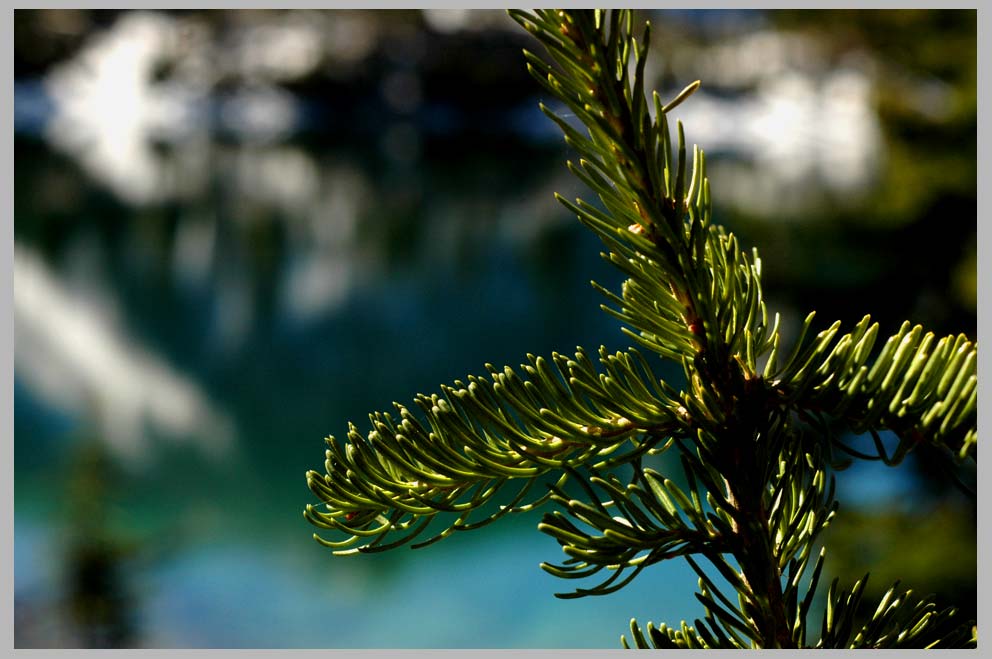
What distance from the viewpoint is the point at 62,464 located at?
481 centimetres

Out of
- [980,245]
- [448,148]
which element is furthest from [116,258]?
[448,148]

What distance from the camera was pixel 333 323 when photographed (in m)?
7.64

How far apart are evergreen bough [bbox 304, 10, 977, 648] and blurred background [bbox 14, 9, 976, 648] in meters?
0.03

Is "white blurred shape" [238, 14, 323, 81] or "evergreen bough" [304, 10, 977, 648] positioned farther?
"white blurred shape" [238, 14, 323, 81]

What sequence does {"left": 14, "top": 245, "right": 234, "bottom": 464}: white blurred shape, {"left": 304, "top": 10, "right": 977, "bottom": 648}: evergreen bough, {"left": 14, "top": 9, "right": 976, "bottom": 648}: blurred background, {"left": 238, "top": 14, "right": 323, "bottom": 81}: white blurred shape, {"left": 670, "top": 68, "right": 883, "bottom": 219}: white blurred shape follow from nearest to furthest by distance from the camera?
{"left": 304, "top": 10, "right": 977, "bottom": 648}: evergreen bough → {"left": 14, "top": 9, "right": 976, "bottom": 648}: blurred background → {"left": 14, "top": 245, "right": 234, "bottom": 464}: white blurred shape → {"left": 670, "top": 68, "right": 883, "bottom": 219}: white blurred shape → {"left": 238, "top": 14, "right": 323, "bottom": 81}: white blurred shape

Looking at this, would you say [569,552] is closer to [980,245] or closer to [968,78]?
[980,245]

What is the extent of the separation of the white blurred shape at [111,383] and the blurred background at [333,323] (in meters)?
0.03

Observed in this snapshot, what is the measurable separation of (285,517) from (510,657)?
4.85m

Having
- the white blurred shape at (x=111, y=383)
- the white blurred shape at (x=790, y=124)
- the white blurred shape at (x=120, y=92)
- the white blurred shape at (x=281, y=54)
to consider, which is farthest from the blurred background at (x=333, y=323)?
the white blurred shape at (x=281, y=54)

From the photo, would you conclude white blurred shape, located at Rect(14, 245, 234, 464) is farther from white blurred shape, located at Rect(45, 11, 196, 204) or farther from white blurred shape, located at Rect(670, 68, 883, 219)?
white blurred shape, located at Rect(670, 68, 883, 219)

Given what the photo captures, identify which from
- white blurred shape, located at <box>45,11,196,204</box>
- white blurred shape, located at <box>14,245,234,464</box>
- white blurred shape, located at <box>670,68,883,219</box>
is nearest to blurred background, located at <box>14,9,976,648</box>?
white blurred shape, located at <box>14,245,234,464</box>

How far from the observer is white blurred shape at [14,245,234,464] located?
5.78m

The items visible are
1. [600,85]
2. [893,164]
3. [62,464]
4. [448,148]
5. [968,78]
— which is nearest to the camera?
[600,85]

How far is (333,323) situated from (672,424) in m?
7.56
